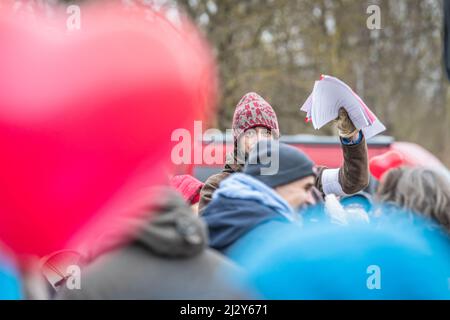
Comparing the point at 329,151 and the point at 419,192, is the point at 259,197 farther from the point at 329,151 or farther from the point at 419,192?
the point at 329,151

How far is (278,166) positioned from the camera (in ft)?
5.30

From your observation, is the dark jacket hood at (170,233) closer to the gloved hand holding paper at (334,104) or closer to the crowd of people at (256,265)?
the crowd of people at (256,265)

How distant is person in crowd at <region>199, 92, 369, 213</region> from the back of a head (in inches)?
19.8

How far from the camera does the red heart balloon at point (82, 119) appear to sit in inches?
38.3

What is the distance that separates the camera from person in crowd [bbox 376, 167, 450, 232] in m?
1.73

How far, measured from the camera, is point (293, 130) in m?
11.4

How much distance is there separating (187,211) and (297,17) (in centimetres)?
938

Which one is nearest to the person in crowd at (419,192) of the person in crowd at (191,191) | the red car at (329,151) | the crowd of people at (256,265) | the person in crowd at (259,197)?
the person in crowd at (259,197)

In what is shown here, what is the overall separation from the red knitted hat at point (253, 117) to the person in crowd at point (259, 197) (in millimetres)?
622

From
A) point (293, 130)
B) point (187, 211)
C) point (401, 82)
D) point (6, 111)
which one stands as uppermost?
point (401, 82)

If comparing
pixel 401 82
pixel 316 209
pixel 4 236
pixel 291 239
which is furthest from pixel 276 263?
pixel 401 82

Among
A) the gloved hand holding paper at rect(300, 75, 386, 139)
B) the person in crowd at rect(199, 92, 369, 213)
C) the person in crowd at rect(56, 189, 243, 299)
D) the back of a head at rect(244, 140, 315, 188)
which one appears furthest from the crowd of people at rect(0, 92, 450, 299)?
the person in crowd at rect(199, 92, 369, 213)

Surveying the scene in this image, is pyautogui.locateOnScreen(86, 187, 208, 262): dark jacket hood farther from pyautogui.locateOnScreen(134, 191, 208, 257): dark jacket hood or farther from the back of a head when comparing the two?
the back of a head

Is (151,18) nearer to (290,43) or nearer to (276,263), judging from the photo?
(276,263)
